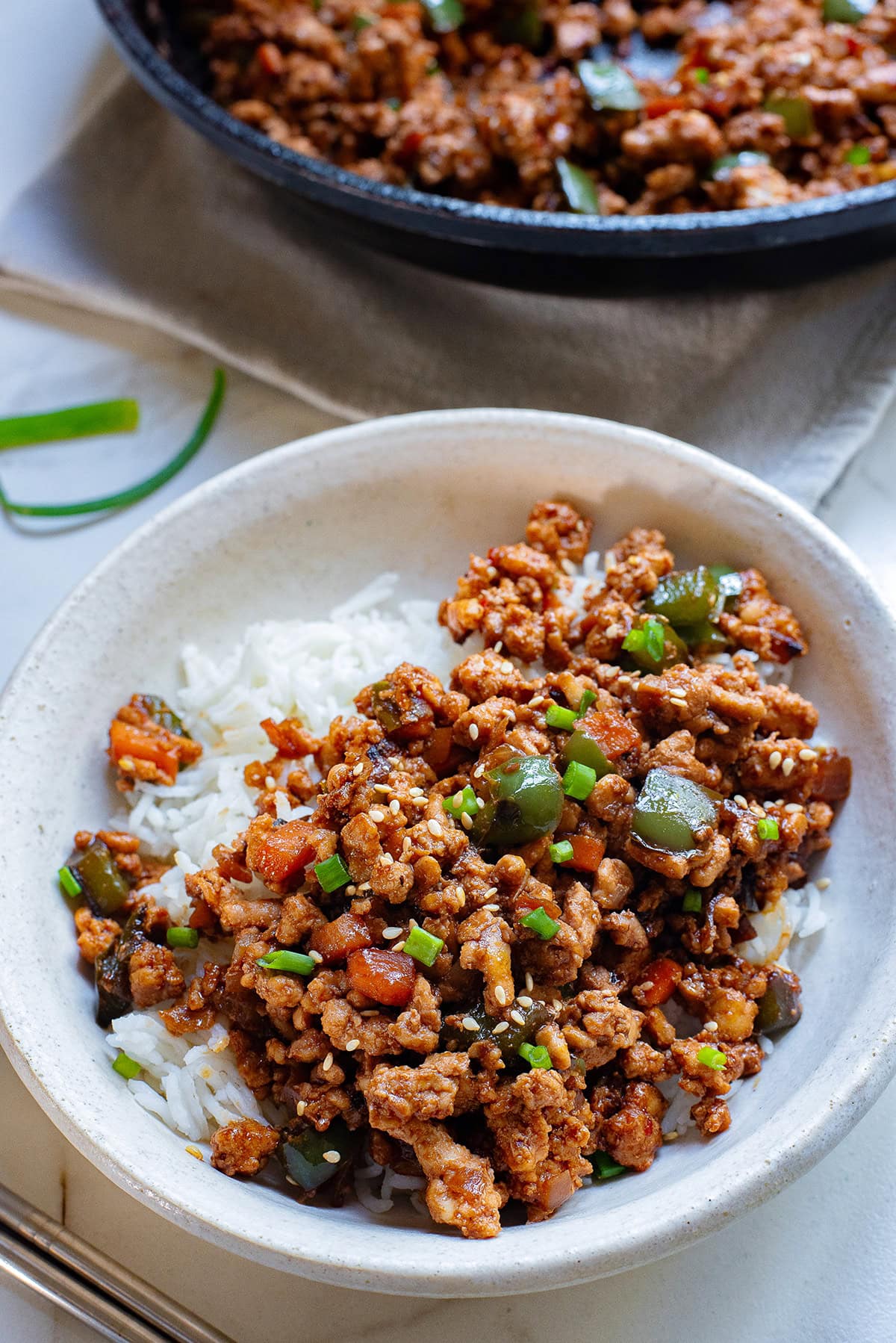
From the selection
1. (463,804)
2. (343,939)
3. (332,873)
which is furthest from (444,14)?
(343,939)

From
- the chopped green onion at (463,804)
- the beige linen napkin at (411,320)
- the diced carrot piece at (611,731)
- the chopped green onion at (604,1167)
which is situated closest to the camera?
the chopped green onion at (604,1167)

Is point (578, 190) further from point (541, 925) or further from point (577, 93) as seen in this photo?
point (541, 925)

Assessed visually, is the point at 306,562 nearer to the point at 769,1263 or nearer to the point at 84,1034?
the point at 84,1034

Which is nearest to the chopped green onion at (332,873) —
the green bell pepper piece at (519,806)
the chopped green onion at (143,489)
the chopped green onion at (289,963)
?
the chopped green onion at (289,963)

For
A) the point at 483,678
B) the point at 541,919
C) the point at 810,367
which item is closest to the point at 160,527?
the point at 483,678

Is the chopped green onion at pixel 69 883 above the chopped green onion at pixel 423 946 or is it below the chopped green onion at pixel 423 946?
above

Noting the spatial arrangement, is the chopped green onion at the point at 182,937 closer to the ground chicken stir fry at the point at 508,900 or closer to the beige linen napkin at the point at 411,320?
the ground chicken stir fry at the point at 508,900
